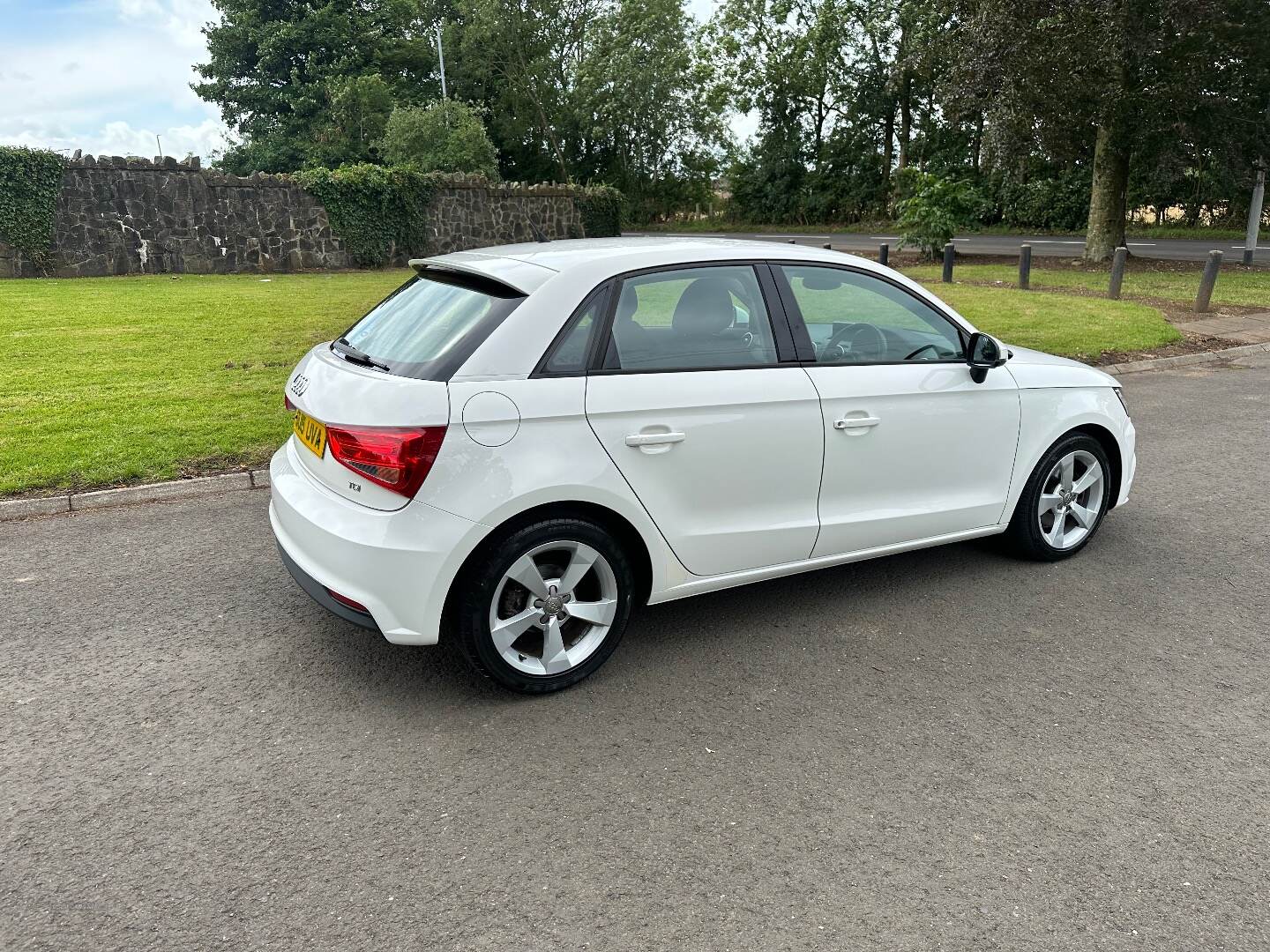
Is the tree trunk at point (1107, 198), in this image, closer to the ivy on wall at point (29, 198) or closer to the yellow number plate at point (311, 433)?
the yellow number plate at point (311, 433)

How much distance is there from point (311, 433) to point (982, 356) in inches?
118

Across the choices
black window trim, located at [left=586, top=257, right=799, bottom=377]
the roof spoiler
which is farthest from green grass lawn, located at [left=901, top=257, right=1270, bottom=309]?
the roof spoiler

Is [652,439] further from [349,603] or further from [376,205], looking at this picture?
[376,205]

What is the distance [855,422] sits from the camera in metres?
4.06

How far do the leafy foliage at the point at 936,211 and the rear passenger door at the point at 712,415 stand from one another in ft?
62.6

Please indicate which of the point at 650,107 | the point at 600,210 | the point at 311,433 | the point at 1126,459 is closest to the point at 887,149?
the point at 650,107

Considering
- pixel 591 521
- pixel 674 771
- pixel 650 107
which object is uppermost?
pixel 650 107

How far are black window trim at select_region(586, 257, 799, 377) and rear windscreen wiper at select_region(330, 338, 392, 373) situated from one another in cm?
81

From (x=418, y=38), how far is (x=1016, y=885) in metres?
51.6

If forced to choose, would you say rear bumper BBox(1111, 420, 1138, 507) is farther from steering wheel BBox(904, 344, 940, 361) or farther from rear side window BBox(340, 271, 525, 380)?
rear side window BBox(340, 271, 525, 380)

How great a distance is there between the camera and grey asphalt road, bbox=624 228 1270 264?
2255 centimetres

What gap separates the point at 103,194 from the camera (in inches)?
773

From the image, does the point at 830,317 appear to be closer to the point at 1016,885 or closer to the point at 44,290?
the point at 1016,885

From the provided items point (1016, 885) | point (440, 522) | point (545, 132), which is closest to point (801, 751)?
point (1016, 885)
